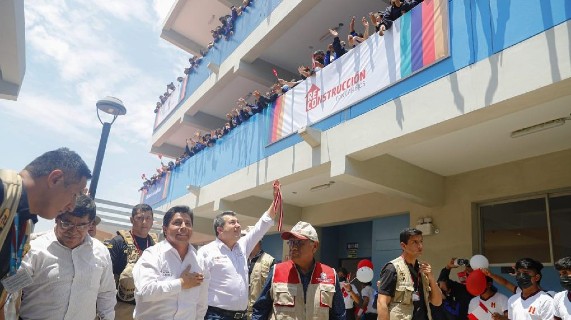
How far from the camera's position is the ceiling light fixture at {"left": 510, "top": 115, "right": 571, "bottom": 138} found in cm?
590

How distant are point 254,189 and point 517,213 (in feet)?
17.9

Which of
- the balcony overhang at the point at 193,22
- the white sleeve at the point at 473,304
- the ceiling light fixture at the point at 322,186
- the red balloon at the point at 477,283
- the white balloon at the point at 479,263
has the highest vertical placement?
the balcony overhang at the point at 193,22

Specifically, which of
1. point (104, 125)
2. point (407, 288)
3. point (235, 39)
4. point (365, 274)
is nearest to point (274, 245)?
point (365, 274)

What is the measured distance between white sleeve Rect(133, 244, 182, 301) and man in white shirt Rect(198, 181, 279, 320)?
0.61m

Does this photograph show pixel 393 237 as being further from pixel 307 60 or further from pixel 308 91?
pixel 307 60

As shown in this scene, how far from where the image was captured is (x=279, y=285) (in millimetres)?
3299

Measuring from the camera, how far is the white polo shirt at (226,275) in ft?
12.9

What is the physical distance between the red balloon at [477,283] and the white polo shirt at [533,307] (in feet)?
2.31

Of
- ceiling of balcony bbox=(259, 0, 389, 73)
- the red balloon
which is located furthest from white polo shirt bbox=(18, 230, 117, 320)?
ceiling of balcony bbox=(259, 0, 389, 73)

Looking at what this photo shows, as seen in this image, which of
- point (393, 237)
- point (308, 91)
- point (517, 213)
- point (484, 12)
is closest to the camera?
point (484, 12)

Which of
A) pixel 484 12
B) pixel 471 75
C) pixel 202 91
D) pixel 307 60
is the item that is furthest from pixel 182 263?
pixel 202 91

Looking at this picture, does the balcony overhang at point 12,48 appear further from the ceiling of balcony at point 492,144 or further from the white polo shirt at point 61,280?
the ceiling of balcony at point 492,144

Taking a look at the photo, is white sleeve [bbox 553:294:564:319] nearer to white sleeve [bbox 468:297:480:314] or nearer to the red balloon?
the red balloon

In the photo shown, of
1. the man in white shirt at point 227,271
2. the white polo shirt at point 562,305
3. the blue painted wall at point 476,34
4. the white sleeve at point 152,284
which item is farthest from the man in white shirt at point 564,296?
the white sleeve at point 152,284
